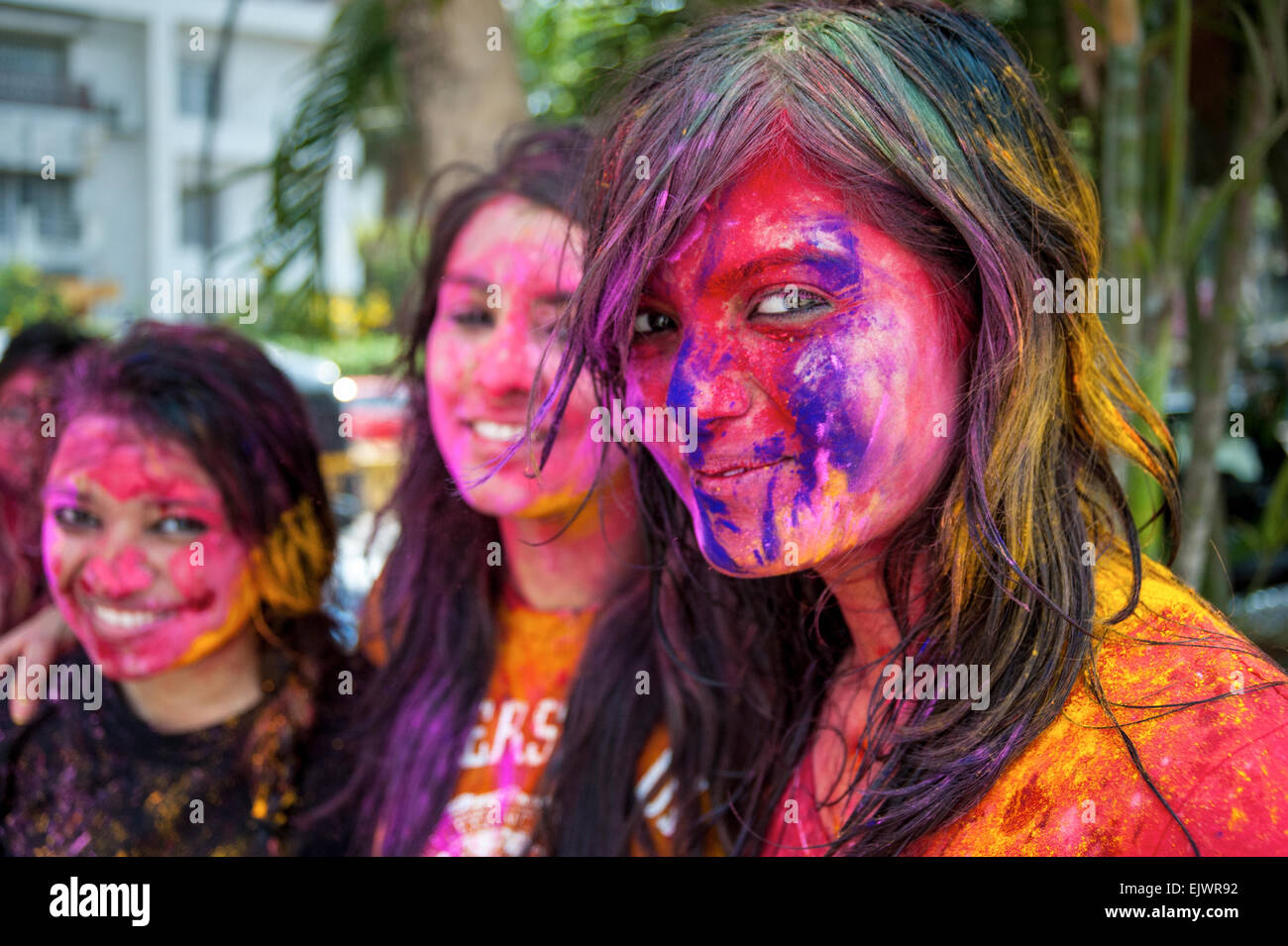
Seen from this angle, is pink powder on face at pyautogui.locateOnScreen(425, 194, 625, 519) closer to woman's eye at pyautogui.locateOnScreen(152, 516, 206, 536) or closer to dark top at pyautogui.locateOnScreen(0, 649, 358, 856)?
woman's eye at pyautogui.locateOnScreen(152, 516, 206, 536)

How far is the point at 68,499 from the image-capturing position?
1690 mm

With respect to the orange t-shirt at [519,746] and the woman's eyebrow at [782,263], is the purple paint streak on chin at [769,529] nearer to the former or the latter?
the woman's eyebrow at [782,263]

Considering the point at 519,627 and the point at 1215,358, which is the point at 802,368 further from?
the point at 1215,358

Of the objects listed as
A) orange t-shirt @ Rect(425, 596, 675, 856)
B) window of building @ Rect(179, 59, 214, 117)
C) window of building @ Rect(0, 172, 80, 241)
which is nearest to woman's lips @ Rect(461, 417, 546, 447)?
orange t-shirt @ Rect(425, 596, 675, 856)

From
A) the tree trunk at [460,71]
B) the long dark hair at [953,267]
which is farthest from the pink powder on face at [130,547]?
the tree trunk at [460,71]

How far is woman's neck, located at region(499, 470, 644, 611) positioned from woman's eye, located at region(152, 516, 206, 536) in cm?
51

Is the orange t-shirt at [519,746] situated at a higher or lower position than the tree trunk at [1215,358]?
lower

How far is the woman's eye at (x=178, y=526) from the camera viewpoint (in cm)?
171

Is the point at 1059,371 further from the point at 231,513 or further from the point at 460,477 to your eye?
the point at 231,513

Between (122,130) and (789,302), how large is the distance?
681 inches

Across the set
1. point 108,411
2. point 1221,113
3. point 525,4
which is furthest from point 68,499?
point 525,4

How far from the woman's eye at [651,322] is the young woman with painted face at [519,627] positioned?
0.34 metres

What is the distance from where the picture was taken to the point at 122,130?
15547 mm

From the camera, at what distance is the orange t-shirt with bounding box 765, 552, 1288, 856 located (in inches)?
34.8
